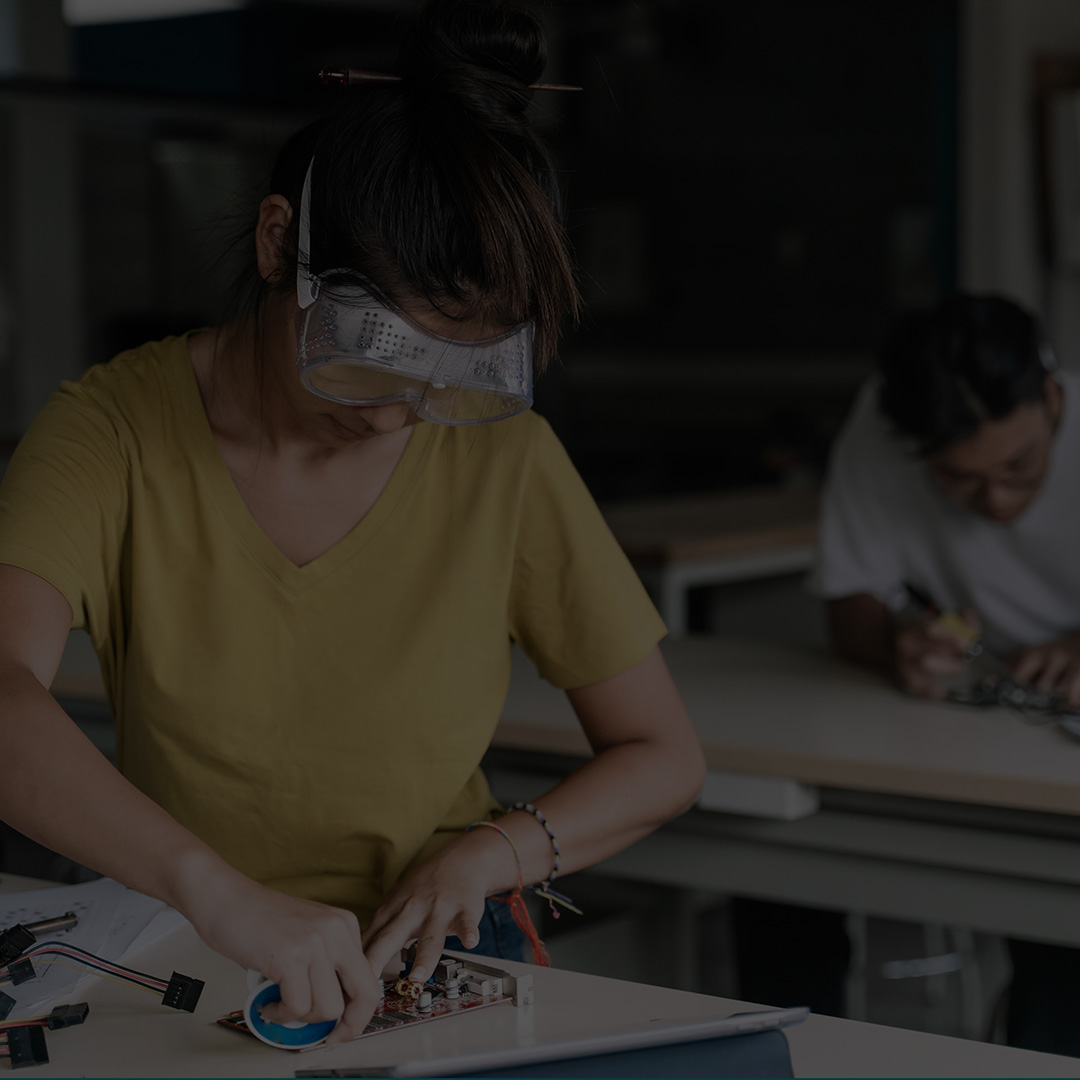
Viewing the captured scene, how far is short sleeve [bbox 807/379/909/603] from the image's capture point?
2270 mm

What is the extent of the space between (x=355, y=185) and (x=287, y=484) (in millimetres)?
356

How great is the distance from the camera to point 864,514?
7.52 ft

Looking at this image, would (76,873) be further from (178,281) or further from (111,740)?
(178,281)

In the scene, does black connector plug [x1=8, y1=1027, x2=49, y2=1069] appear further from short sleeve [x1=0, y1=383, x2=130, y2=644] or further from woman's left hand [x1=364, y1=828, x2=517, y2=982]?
short sleeve [x1=0, y1=383, x2=130, y2=644]

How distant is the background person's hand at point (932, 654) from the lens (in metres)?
2.05

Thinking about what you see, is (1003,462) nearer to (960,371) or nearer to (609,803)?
(960,371)

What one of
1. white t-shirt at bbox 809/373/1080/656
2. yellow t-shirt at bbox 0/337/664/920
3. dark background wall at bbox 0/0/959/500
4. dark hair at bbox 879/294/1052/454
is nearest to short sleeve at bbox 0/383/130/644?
yellow t-shirt at bbox 0/337/664/920

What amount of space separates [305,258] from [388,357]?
0.40ft

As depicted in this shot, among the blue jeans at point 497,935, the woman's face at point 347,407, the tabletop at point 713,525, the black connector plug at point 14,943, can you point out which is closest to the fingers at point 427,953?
the blue jeans at point 497,935

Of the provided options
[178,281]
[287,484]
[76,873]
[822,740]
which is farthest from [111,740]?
[178,281]

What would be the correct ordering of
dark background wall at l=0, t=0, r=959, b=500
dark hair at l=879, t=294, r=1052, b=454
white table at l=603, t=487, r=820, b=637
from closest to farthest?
dark hair at l=879, t=294, r=1052, b=454, white table at l=603, t=487, r=820, b=637, dark background wall at l=0, t=0, r=959, b=500

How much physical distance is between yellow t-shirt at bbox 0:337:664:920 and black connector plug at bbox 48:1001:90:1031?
269 millimetres

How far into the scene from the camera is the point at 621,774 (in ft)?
4.61

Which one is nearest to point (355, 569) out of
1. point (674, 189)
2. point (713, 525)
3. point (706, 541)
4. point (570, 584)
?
point (570, 584)
